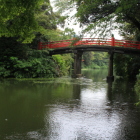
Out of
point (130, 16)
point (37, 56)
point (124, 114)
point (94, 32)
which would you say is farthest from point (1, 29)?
point (37, 56)

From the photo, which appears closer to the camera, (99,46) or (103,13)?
(103,13)

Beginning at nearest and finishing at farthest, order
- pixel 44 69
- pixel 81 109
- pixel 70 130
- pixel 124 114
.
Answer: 1. pixel 70 130
2. pixel 124 114
3. pixel 81 109
4. pixel 44 69

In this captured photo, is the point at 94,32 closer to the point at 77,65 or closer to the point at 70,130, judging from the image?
the point at 70,130

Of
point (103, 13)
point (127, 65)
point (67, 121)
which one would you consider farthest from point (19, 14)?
point (127, 65)

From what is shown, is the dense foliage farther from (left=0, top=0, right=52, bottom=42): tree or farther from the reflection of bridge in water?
(left=0, top=0, right=52, bottom=42): tree

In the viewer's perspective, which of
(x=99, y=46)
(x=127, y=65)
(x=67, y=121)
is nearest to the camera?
(x=67, y=121)

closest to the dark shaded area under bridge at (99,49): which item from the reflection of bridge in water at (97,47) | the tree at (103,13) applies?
the reflection of bridge in water at (97,47)

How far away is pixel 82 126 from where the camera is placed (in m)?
5.69

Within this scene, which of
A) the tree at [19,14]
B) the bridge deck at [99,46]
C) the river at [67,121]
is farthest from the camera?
the bridge deck at [99,46]

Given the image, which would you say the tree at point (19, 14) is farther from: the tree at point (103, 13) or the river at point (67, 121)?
the river at point (67, 121)

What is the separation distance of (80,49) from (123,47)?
510 centimetres

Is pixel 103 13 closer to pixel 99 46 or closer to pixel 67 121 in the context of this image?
pixel 67 121

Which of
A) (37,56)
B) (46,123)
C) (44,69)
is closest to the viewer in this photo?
(46,123)

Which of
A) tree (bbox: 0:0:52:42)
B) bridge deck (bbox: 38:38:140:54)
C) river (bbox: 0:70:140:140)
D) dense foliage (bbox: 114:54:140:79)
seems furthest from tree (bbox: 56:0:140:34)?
dense foliage (bbox: 114:54:140:79)
